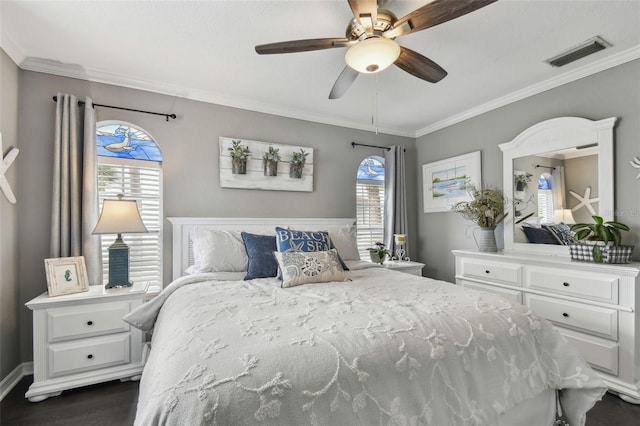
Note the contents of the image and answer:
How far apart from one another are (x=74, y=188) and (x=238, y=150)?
4.81ft

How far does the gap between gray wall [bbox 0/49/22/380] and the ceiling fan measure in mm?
2027

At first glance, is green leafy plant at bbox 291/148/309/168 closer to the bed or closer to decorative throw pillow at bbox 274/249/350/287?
decorative throw pillow at bbox 274/249/350/287

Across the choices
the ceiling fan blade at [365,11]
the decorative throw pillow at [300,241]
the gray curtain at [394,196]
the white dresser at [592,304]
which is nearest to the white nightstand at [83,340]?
the decorative throw pillow at [300,241]

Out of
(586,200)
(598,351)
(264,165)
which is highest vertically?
(264,165)

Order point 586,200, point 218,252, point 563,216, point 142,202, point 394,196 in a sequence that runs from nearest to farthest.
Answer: point 218,252 → point 586,200 → point 563,216 → point 142,202 → point 394,196

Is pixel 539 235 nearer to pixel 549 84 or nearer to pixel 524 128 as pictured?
pixel 524 128

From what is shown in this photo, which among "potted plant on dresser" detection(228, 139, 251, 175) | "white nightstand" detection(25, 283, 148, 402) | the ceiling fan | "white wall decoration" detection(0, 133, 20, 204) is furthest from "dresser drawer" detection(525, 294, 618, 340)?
"white wall decoration" detection(0, 133, 20, 204)

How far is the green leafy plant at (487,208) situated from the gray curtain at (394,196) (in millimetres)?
856

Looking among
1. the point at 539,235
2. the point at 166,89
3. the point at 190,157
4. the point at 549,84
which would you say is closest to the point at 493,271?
the point at 539,235

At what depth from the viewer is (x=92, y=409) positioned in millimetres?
1980

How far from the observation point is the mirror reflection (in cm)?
263

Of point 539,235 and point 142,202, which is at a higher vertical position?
point 142,202

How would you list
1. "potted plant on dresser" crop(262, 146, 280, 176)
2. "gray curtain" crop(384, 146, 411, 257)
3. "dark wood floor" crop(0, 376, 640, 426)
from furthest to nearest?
"gray curtain" crop(384, 146, 411, 257), "potted plant on dresser" crop(262, 146, 280, 176), "dark wood floor" crop(0, 376, 640, 426)

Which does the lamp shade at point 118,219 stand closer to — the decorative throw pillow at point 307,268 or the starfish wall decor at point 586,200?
the decorative throw pillow at point 307,268
